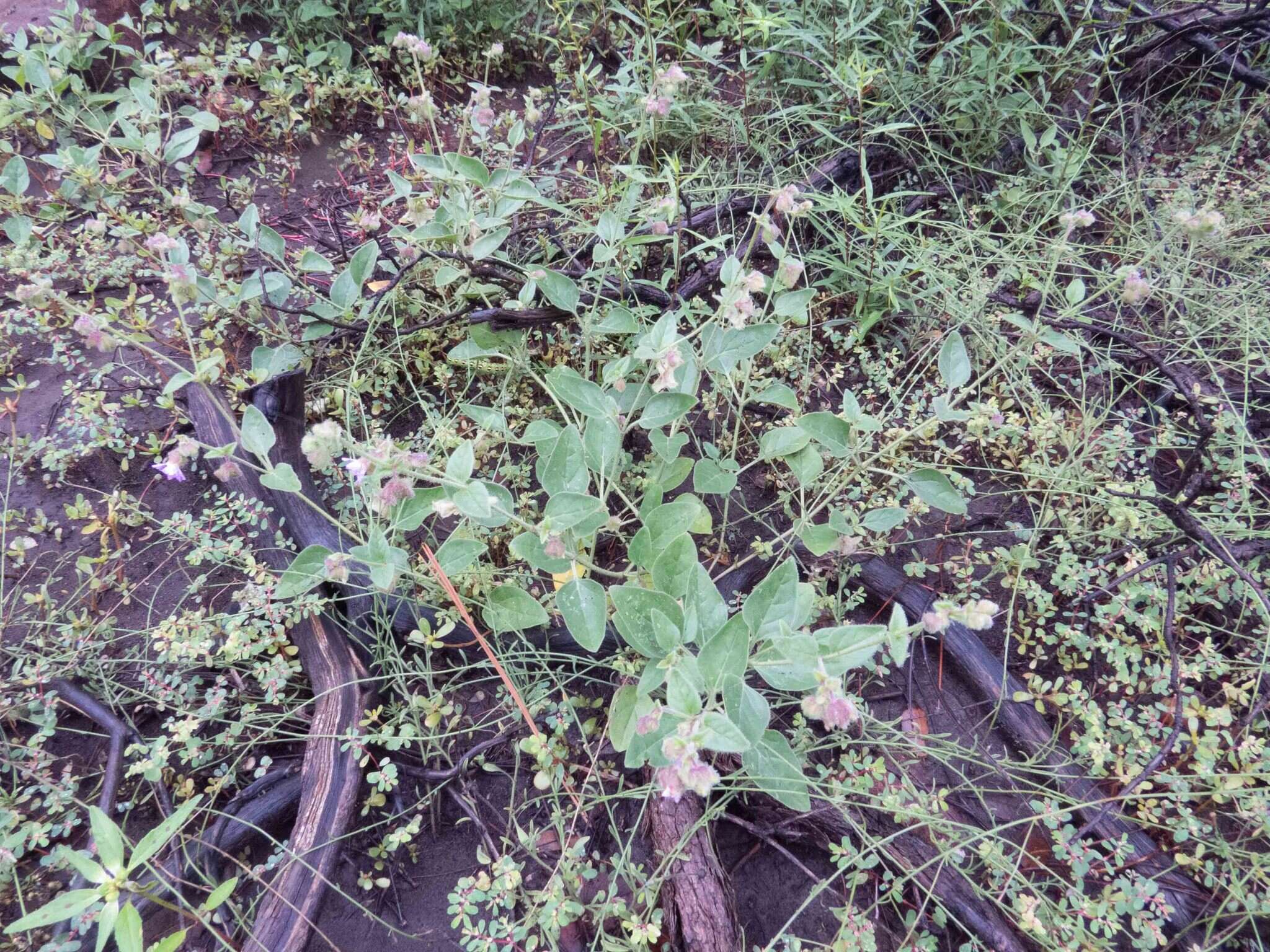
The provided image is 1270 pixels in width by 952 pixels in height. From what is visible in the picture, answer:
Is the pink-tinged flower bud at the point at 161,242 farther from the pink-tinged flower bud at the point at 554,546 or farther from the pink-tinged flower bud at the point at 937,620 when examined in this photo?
the pink-tinged flower bud at the point at 937,620

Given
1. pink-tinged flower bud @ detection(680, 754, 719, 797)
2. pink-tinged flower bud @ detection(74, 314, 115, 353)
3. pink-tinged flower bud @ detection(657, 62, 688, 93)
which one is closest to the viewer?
pink-tinged flower bud @ detection(680, 754, 719, 797)

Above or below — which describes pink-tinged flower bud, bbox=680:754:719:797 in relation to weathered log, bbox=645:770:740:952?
above

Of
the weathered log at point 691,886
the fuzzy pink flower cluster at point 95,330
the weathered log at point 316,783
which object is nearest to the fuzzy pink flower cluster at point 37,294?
the fuzzy pink flower cluster at point 95,330

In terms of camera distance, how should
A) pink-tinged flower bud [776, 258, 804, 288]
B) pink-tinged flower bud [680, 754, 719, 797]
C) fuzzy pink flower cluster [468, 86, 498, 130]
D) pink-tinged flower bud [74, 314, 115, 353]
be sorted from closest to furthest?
pink-tinged flower bud [680, 754, 719, 797] → pink-tinged flower bud [74, 314, 115, 353] → pink-tinged flower bud [776, 258, 804, 288] → fuzzy pink flower cluster [468, 86, 498, 130]

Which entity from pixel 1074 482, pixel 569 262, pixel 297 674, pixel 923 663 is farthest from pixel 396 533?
pixel 1074 482

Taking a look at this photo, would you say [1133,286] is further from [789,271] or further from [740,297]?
[740,297]

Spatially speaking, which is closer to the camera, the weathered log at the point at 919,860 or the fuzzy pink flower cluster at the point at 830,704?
the fuzzy pink flower cluster at the point at 830,704

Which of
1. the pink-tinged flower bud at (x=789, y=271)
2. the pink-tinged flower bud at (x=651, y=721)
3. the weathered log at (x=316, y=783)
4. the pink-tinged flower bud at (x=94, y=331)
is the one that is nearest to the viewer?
the pink-tinged flower bud at (x=651, y=721)

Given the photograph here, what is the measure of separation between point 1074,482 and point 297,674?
76.6 inches

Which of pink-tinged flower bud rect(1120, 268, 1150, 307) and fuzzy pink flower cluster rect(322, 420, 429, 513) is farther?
pink-tinged flower bud rect(1120, 268, 1150, 307)

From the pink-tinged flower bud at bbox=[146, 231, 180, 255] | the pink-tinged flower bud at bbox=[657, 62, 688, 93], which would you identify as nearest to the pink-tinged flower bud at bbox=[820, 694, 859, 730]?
the pink-tinged flower bud at bbox=[657, 62, 688, 93]

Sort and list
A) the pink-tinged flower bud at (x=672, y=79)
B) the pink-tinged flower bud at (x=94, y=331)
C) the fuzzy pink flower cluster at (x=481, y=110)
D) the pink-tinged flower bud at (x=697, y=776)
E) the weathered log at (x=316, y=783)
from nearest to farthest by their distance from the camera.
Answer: the pink-tinged flower bud at (x=697, y=776) → the weathered log at (x=316, y=783) → the pink-tinged flower bud at (x=94, y=331) → the pink-tinged flower bud at (x=672, y=79) → the fuzzy pink flower cluster at (x=481, y=110)

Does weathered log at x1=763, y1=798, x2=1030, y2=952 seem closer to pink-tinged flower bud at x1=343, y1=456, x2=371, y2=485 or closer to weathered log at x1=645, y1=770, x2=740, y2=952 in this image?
weathered log at x1=645, y1=770, x2=740, y2=952

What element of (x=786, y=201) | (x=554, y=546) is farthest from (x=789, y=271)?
(x=554, y=546)
